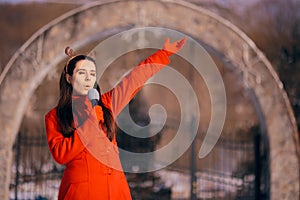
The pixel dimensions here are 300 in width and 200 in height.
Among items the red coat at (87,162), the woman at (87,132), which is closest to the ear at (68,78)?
the woman at (87,132)

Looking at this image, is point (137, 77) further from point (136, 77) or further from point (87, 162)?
point (87, 162)

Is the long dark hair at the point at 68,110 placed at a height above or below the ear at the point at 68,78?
below

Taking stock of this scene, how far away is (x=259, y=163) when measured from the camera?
4.19m

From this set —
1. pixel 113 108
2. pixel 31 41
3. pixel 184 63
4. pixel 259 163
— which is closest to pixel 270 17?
pixel 184 63

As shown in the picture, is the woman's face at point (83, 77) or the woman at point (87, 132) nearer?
the woman at point (87, 132)

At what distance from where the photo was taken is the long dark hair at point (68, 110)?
7.40 ft

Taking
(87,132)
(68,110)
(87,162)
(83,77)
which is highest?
(83,77)

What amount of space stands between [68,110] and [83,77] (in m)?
0.15

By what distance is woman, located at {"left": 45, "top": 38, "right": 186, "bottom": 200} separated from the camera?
7.22 ft

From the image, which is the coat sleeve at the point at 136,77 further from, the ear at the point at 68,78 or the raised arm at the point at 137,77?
the ear at the point at 68,78

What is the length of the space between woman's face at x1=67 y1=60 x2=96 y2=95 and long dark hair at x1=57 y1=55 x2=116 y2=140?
18 millimetres

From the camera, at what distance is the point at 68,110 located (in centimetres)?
228

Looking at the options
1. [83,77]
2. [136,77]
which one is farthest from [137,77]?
[83,77]

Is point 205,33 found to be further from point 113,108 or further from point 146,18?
point 113,108
